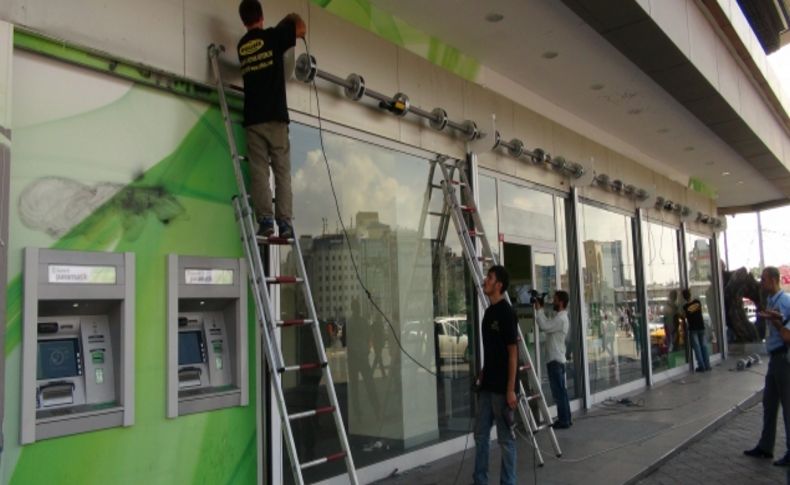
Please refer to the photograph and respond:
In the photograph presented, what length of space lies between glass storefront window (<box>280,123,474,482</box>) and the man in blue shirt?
10.1ft

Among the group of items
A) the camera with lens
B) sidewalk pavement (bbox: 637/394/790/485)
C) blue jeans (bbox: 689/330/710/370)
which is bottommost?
sidewalk pavement (bbox: 637/394/790/485)

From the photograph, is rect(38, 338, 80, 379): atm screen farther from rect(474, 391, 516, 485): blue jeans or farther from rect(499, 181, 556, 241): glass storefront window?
rect(499, 181, 556, 241): glass storefront window

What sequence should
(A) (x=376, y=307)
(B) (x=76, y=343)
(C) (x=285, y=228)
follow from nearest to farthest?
(B) (x=76, y=343), (C) (x=285, y=228), (A) (x=376, y=307)

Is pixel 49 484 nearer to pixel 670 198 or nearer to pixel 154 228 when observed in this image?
pixel 154 228

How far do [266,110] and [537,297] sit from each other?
5.06 m

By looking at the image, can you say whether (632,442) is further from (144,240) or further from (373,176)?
(144,240)

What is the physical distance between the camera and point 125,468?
3855 millimetres

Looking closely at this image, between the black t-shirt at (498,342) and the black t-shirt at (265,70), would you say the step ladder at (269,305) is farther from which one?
the black t-shirt at (498,342)

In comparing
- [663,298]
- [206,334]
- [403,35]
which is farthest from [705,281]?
[206,334]

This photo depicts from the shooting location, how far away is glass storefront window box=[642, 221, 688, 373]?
1262cm

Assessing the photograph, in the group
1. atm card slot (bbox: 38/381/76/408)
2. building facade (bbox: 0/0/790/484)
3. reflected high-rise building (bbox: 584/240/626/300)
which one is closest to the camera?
atm card slot (bbox: 38/381/76/408)

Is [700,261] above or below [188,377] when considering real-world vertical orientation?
above

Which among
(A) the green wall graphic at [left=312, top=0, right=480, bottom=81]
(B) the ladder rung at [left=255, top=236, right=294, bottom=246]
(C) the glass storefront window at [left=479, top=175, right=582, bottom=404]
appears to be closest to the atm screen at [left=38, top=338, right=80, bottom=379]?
(B) the ladder rung at [left=255, top=236, right=294, bottom=246]

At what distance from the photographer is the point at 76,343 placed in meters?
3.83
